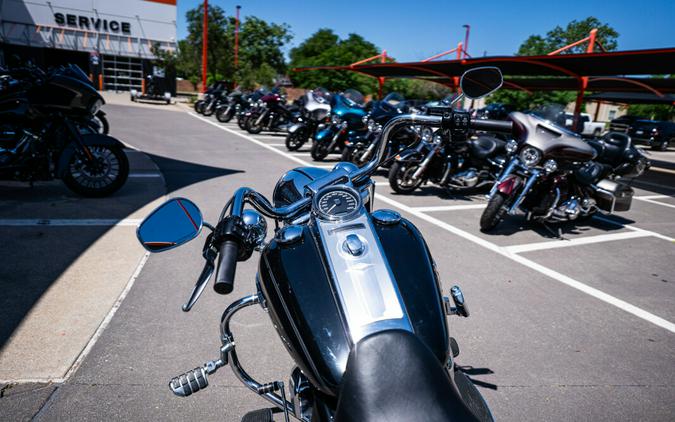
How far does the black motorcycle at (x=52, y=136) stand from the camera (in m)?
5.50

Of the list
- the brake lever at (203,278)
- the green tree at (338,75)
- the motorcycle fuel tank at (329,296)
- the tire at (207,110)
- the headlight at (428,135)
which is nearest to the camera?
the motorcycle fuel tank at (329,296)

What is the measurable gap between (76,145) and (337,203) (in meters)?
5.32

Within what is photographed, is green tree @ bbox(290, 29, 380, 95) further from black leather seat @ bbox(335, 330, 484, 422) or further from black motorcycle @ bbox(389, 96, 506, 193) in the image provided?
black leather seat @ bbox(335, 330, 484, 422)

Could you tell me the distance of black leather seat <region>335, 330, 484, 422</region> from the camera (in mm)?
994

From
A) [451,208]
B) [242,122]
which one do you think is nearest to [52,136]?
[451,208]

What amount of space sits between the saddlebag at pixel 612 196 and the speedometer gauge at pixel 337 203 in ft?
19.8

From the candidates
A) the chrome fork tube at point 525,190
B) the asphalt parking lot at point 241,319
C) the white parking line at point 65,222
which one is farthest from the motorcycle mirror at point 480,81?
the white parking line at point 65,222

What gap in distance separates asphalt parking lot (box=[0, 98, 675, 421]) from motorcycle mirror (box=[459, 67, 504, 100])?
5.58 ft

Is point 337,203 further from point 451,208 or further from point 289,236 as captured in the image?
point 451,208

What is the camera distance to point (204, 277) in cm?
135

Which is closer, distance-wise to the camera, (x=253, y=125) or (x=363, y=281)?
(x=363, y=281)

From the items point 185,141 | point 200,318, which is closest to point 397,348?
point 200,318

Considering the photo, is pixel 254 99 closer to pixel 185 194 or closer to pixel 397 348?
pixel 185 194

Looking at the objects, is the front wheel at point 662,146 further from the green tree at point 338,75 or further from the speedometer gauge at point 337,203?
the speedometer gauge at point 337,203
